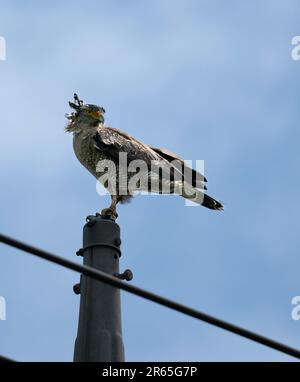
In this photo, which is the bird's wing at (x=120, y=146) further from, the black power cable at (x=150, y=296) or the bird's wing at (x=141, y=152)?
the black power cable at (x=150, y=296)

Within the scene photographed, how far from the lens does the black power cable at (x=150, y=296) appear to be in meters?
3.69

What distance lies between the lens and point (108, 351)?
467 cm

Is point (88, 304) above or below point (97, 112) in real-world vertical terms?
below

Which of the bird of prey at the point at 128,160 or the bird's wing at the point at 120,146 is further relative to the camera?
the bird's wing at the point at 120,146

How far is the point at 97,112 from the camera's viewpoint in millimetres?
9445

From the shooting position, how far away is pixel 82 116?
9.37 meters

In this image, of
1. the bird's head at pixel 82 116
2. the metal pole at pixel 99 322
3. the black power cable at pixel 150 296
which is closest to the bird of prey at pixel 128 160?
the bird's head at pixel 82 116

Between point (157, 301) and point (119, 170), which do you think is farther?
point (119, 170)
